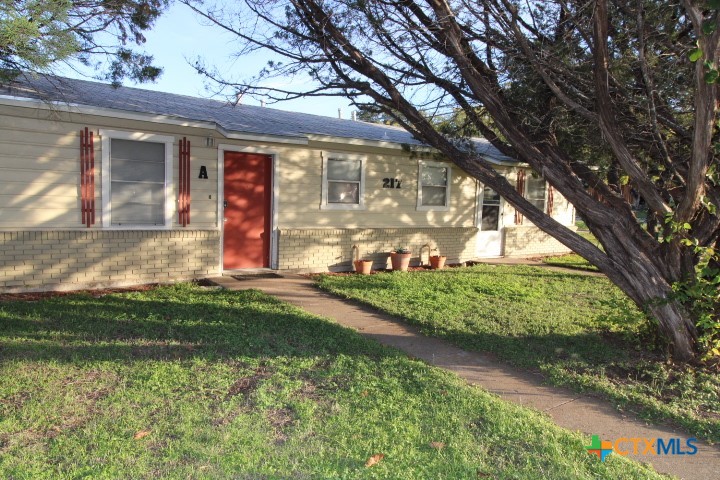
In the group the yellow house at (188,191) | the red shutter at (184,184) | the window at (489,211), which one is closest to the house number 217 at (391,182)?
the yellow house at (188,191)

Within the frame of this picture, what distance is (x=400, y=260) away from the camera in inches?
441

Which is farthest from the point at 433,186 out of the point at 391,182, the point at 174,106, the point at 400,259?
the point at 174,106

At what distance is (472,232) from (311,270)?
15.8ft

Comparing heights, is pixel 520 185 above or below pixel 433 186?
above

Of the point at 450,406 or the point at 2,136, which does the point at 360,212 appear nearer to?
the point at 2,136

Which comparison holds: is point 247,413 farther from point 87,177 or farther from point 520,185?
point 520,185

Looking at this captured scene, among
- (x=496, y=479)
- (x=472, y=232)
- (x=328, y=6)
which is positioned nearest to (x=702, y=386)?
(x=496, y=479)

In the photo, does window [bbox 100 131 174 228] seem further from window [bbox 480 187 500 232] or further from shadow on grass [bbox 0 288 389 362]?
window [bbox 480 187 500 232]

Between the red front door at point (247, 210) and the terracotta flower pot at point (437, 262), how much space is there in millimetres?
3905

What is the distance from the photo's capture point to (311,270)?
1055cm

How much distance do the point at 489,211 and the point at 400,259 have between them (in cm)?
402

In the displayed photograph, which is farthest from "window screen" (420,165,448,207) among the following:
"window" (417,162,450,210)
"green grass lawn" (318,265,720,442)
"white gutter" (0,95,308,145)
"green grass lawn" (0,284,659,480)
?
"green grass lawn" (0,284,659,480)

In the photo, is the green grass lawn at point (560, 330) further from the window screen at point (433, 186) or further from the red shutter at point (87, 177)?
the red shutter at point (87, 177)

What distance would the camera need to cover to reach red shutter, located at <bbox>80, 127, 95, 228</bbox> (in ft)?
26.0
